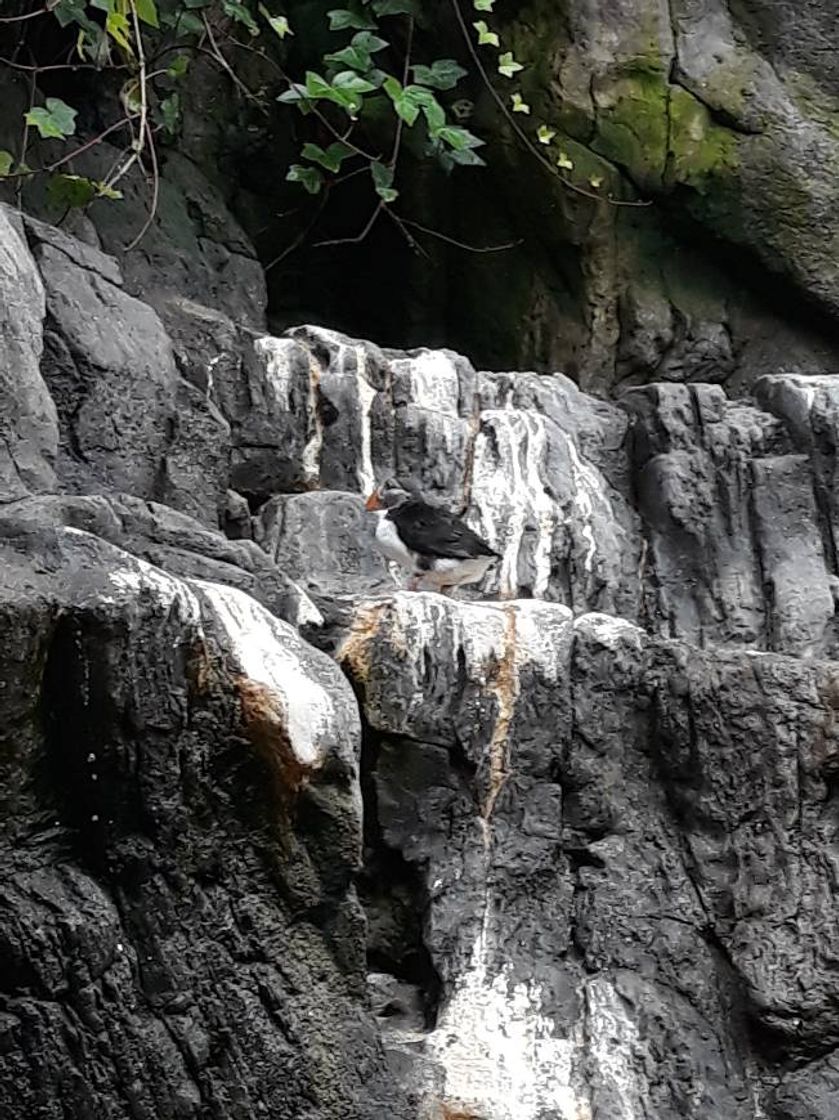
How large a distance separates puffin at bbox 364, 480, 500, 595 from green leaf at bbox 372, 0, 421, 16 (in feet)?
10.2

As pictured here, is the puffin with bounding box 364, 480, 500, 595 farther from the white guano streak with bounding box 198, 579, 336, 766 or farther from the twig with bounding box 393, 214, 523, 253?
the twig with bounding box 393, 214, 523, 253

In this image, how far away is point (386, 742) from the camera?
4.58 metres

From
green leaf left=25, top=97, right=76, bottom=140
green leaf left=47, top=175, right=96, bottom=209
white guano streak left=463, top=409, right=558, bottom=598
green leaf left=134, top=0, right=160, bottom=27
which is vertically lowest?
white guano streak left=463, top=409, right=558, bottom=598

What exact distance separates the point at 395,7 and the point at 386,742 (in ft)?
14.9

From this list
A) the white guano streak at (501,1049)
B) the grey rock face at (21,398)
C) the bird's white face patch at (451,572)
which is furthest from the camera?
the bird's white face patch at (451,572)

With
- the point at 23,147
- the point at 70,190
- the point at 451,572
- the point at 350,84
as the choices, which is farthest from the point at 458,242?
the point at 451,572

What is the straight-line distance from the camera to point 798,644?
6145mm

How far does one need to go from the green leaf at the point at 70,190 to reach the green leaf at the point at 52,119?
7.7 inches

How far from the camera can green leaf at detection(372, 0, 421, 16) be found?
7.62m

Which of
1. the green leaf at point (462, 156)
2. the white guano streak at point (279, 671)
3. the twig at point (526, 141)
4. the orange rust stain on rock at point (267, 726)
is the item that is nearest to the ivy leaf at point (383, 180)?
the green leaf at point (462, 156)

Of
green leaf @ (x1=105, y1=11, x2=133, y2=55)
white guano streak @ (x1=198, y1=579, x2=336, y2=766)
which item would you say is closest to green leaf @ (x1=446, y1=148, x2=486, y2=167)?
green leaf @ (x1=105, y1=11, x2=133, y2=55)

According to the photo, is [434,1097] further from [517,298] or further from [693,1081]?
[517,298]

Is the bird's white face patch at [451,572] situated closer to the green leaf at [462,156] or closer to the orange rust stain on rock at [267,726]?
the orange rust stain on rock at [267,726]

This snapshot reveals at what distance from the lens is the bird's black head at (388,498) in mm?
5641
